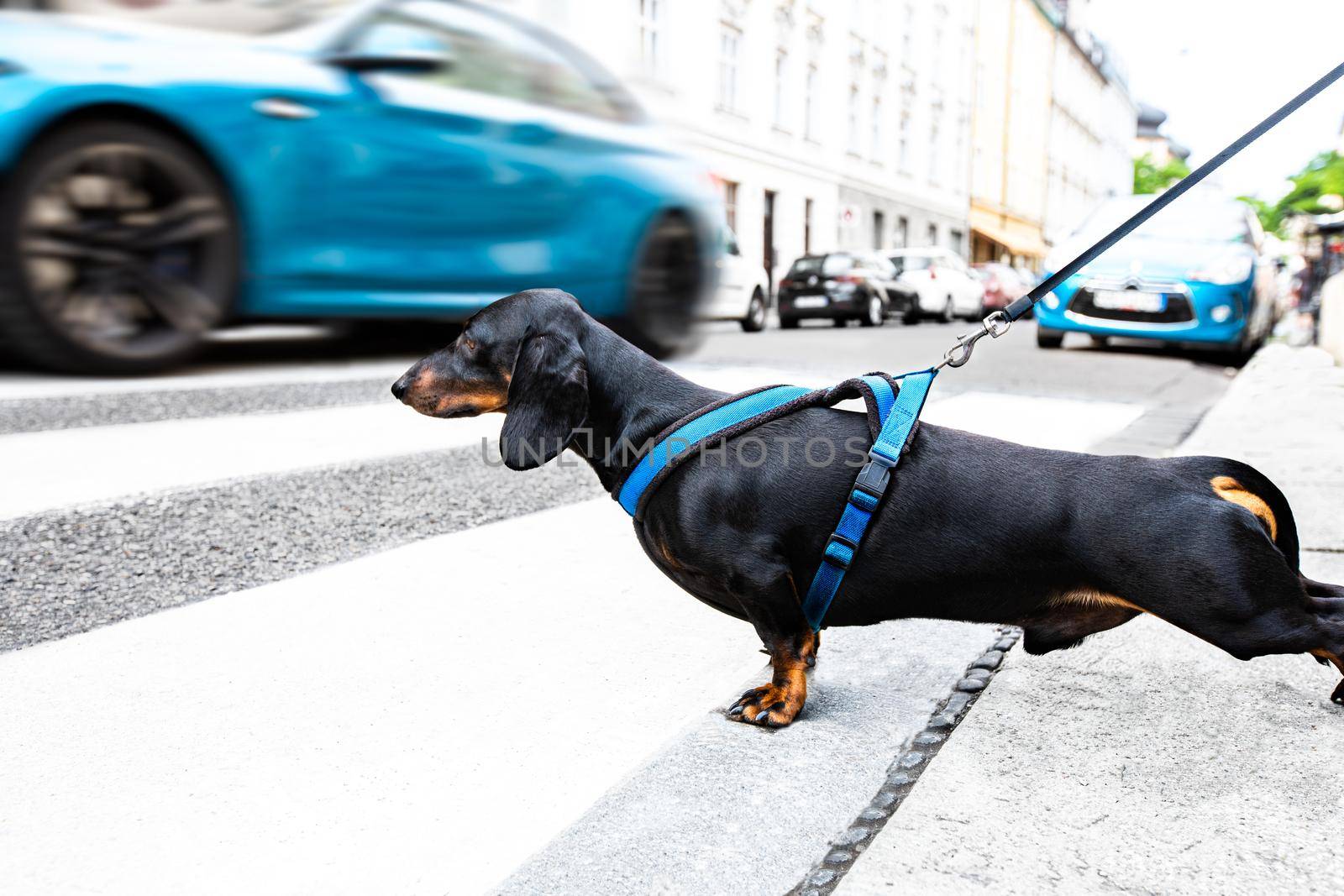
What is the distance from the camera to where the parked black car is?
17.4 metres

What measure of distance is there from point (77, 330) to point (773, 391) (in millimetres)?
4044

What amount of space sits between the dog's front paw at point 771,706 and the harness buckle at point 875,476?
0.41 metres

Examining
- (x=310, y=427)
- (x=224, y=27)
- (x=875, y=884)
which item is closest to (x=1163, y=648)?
(x=875, y=884)

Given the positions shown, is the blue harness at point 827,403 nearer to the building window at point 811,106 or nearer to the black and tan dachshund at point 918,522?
the black and tan dachshund at point 918,522

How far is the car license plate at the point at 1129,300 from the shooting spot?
10.3m

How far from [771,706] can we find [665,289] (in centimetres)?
576

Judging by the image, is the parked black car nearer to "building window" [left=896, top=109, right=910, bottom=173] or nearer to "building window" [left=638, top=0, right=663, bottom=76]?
"building window" [left=638, top=0, right=663, bottom=76]

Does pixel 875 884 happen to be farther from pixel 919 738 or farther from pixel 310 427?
pixel 310 427

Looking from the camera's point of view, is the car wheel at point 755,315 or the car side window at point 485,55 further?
the car wheel at point 755,315

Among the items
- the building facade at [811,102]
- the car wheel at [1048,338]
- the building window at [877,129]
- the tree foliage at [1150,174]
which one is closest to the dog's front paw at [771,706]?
the car wheel at [1048,338]

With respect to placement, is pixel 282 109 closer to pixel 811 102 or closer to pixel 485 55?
pixel 485 55

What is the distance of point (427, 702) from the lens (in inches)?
82.5

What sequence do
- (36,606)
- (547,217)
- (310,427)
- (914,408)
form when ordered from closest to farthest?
(914,408) → (36,606) → (310,427) → (547,217)

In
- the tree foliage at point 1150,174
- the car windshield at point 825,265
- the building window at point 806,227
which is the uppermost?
the tree foliage at point 1150,174
